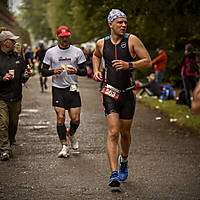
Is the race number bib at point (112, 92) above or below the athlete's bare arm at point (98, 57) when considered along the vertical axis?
below

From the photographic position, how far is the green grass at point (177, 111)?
11522mm

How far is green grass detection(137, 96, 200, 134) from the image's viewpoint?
11.5m

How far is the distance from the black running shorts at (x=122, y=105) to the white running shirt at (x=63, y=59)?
1.71 metres

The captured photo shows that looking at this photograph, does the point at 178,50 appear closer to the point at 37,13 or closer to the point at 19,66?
the point at 19,66

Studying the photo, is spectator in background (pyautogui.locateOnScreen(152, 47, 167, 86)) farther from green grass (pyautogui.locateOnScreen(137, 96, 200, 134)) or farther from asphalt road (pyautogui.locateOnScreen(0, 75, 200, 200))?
asphalt road (pyautogui.locateOnScreen(0, 75, 200, 200))

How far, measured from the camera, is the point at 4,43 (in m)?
7.51

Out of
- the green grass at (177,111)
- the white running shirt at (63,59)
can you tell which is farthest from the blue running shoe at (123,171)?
the green grass at (177,111)

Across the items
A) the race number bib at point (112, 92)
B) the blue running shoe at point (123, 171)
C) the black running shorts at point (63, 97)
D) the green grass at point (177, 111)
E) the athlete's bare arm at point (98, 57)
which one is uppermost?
the athlete's bare arm at point (98, 57)

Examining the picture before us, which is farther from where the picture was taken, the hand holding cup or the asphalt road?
the hand holding cup

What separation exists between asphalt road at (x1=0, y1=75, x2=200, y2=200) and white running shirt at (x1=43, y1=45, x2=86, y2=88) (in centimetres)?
122

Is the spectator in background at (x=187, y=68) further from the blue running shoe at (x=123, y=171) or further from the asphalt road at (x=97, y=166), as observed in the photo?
the blue running shoe at (x=123, y=171)

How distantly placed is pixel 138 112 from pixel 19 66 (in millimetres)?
6764

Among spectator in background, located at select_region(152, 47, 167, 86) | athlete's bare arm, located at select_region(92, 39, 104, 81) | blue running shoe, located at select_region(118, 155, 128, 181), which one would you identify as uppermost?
athlete's bare arm, located at select_region(92, 39, 104, 81)

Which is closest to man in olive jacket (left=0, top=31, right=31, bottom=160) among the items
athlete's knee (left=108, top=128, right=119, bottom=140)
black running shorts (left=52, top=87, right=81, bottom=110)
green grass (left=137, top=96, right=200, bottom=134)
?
black running shorts (left=52, top=87, right=81, bottom=110)
